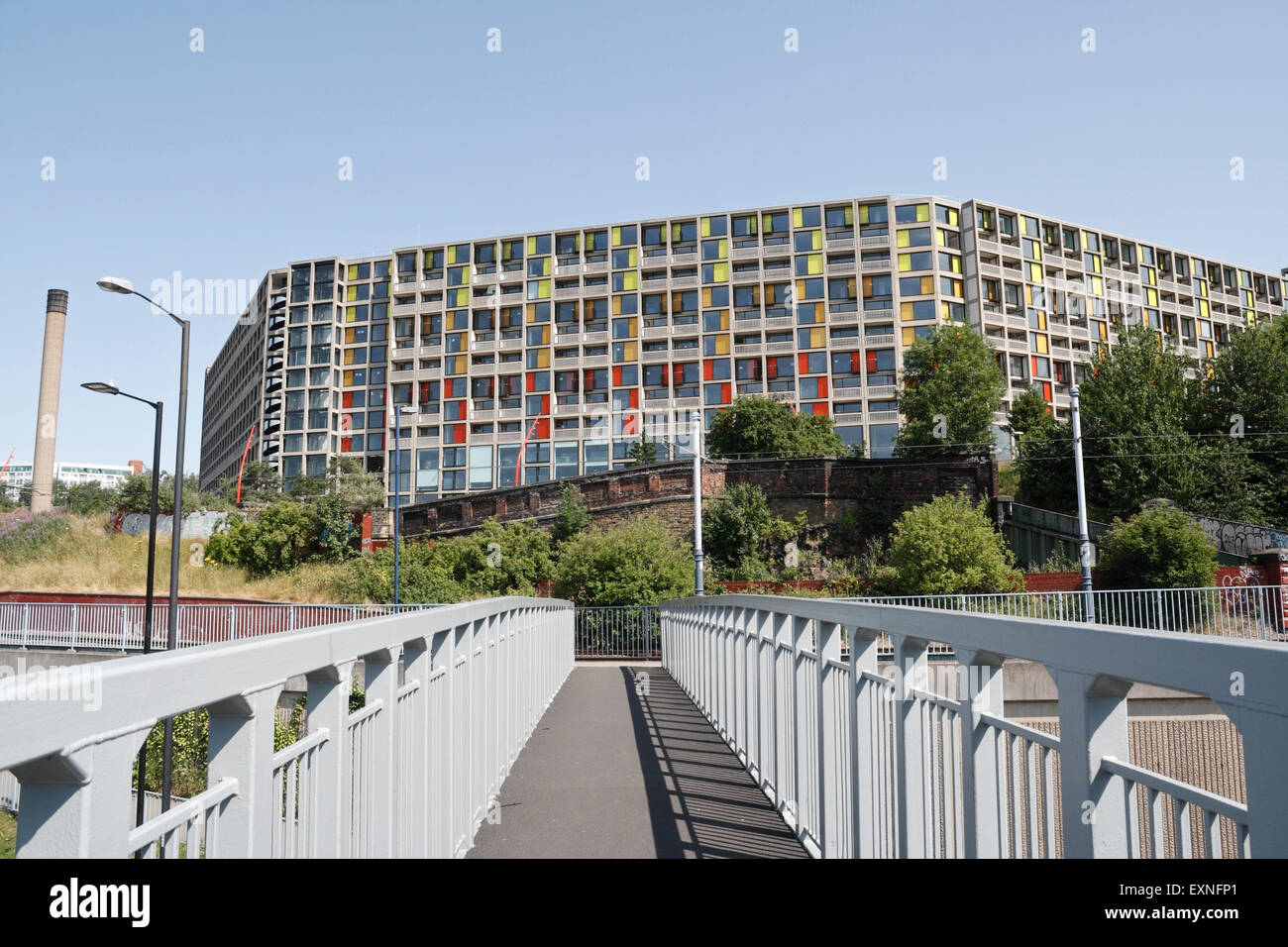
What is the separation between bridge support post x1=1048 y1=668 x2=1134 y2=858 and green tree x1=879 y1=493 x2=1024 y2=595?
2907 centimetres

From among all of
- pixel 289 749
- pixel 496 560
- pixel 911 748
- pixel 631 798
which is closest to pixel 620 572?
pixel 496 560

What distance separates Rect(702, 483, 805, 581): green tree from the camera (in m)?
41.1

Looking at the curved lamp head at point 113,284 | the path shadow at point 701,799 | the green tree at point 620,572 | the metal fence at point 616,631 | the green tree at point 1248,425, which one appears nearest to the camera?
the path shadow at point 701,799

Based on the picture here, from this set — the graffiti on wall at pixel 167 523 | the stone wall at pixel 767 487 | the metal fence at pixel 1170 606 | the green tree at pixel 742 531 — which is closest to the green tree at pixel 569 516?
the stone wall at pixel 767 487

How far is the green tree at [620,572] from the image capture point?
29781 mm

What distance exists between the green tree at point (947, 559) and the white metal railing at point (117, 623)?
16.6 m

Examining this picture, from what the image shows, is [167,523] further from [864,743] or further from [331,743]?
[331,743]

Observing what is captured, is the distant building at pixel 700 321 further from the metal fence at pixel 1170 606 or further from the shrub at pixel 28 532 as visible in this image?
the metal fence at pixel 1170 606

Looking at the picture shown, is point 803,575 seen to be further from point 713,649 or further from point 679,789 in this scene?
point 679,789

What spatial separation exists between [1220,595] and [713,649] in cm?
1843

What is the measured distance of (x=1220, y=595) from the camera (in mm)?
23500

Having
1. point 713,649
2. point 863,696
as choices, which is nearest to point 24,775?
point 863,696

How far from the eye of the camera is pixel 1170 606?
2439cm
